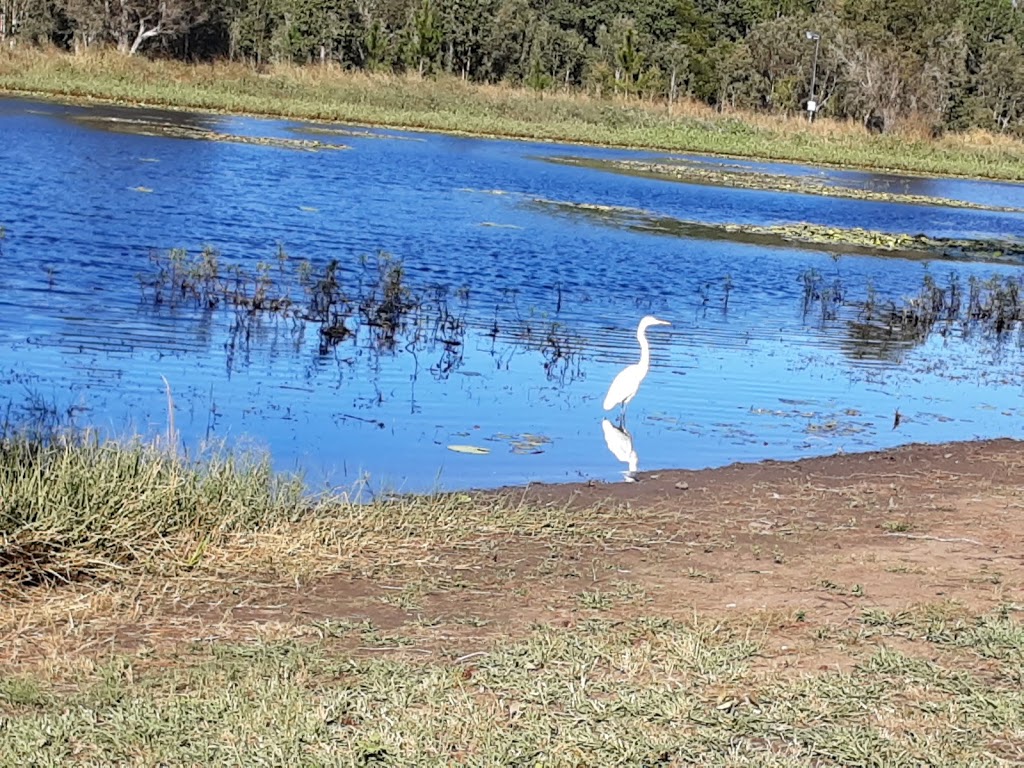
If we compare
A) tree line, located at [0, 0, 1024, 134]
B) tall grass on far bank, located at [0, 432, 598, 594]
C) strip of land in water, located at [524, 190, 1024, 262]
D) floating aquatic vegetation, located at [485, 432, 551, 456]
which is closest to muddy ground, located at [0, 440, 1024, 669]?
tall grass on far bank, located at [0, 432, 598, 594]

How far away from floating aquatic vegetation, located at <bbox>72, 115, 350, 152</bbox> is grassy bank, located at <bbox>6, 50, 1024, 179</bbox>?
10.3 meters

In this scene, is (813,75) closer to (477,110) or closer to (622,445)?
(477,110)

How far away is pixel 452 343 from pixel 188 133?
26.6 meters

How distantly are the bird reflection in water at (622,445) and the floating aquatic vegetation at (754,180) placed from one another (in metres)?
29.7

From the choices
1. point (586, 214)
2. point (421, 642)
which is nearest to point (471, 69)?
point (586, 214)

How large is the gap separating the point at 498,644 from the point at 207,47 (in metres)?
65.8

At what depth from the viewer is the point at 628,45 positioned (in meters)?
75.2

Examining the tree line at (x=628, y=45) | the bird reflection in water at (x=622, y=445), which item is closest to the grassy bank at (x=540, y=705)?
the bird reflection in water at (x=622, y=445)

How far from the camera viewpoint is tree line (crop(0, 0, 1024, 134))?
2633 inches

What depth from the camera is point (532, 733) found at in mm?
4949

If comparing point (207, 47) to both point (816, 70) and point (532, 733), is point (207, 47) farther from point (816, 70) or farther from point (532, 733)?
point (532, 733)

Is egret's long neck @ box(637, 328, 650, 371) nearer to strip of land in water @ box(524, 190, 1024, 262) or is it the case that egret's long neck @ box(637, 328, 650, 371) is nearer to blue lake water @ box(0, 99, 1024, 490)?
blue lake water @ box(0, 99, 1024, 490)

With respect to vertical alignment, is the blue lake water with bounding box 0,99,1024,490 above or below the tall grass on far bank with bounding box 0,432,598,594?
below

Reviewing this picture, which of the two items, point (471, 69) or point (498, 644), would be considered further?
point (471, 69)
